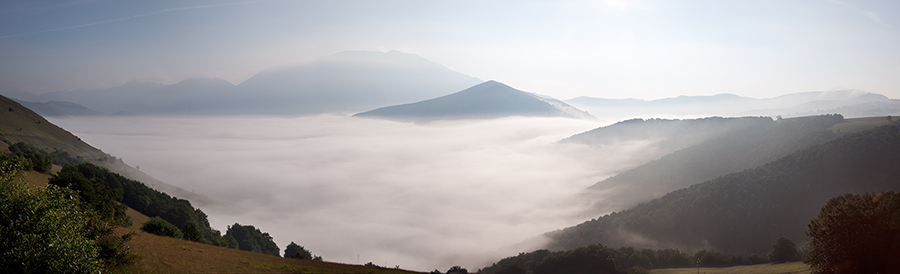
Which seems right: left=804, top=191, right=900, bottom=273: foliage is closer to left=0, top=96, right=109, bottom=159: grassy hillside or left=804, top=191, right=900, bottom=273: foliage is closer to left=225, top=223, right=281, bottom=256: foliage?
left=225, top=223, right=281, bottom=256: foliage

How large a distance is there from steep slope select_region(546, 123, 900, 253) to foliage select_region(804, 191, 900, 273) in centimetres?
8028

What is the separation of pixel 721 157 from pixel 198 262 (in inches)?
7477

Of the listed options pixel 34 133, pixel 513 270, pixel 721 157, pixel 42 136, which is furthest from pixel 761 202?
pixel 34 133

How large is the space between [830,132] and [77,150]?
263373 millimetres

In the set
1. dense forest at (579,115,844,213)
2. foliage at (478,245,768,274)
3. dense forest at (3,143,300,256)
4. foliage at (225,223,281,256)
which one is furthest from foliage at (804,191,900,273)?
dense forest at (579,115,844,213)

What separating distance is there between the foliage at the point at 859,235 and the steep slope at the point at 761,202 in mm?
80280

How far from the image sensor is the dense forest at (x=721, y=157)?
14420 cm

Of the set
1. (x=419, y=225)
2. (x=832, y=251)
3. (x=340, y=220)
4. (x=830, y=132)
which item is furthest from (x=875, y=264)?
(x=340, y=220)

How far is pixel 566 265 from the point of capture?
6456 cm

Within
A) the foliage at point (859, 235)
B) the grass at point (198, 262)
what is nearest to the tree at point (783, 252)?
the foliage at point (859, 235)

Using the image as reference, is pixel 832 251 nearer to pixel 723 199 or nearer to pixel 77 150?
pixel 723 199

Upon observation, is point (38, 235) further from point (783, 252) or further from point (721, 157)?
point (721, 157)

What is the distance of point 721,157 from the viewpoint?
16162cm

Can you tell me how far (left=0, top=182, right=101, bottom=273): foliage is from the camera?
48.1 feet
